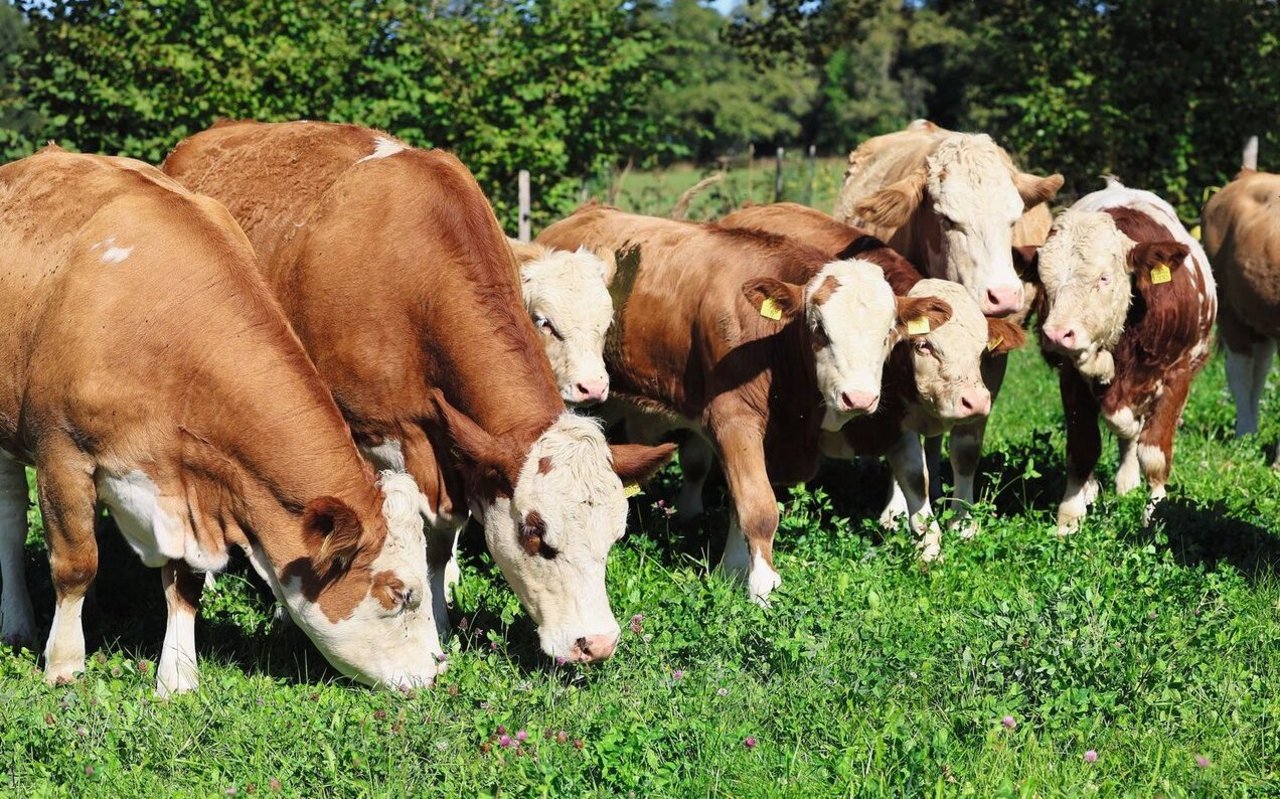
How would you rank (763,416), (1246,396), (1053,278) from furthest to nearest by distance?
(1246,396) → (1053,278) → (763,416)

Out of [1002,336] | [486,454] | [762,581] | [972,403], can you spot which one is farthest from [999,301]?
[486,454]

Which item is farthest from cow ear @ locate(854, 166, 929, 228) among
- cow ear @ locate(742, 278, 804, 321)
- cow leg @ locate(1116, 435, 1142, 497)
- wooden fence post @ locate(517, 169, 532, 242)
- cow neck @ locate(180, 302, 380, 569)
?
wooden fence post @ locate(517, 169, 532, 242)

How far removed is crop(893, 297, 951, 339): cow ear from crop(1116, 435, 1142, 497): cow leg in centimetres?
213

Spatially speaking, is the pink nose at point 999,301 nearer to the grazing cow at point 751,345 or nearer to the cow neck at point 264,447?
the grazing cow at point 751,345

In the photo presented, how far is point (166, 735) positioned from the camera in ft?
16.7

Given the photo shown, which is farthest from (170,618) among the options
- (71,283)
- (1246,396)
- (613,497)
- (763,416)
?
(1246,396)

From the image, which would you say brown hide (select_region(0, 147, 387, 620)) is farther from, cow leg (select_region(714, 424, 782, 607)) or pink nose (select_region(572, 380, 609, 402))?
cow leg (select_region(714, 424, 782, 607))

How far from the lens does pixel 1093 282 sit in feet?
25.7

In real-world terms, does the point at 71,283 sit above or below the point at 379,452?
above

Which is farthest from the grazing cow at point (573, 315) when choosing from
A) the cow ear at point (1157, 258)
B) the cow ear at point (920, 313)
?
the cow ear at point (1157, 258)

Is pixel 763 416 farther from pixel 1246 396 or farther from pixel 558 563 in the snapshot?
pixel 1246 396

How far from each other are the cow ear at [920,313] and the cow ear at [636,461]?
1.66 m

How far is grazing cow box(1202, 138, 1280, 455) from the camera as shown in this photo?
9656mm

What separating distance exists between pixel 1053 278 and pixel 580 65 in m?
7.66
